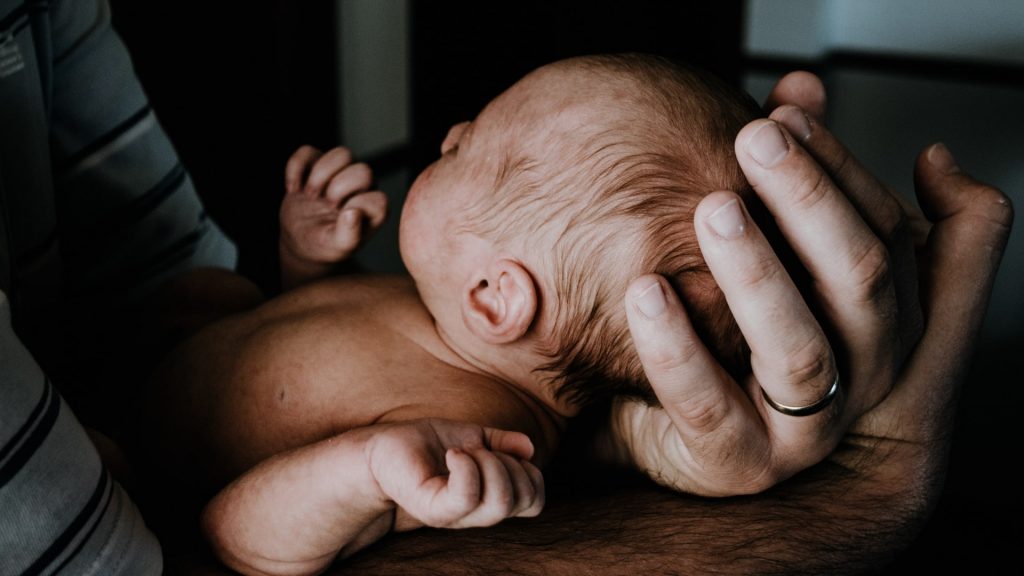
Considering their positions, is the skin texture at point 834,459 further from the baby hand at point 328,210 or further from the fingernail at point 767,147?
the baby hand at point 328,210

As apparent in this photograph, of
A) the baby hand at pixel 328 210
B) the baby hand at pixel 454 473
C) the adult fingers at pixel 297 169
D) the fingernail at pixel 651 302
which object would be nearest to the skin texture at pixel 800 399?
the fingernail at pixel 651 302

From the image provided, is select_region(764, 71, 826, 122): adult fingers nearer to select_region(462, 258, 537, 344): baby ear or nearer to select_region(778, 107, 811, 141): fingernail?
select_region(778, 107, 811, 141): fingernail

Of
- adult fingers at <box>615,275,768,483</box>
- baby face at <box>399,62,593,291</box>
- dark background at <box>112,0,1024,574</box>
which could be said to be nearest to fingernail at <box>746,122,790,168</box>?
adult fingers at <box>615,275,768,483</box>

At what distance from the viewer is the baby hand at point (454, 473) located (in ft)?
2.10

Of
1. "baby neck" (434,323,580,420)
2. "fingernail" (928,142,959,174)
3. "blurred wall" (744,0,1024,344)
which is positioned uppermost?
"fingernail" (928,142,959,174)

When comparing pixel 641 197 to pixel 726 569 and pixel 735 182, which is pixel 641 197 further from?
pixel 726 569

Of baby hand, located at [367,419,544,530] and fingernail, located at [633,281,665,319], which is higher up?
fingernail, located at [633,281,665,319]

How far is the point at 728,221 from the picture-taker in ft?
2.16

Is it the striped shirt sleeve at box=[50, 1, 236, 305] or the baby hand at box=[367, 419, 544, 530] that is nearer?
the baby hand at box=[367, 419, 544, 530]

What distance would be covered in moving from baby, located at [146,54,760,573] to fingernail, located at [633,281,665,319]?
0.12m

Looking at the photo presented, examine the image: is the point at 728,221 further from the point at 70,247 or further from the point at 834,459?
the point at 70,247

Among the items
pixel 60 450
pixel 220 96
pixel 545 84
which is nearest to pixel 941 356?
pixel 545 84

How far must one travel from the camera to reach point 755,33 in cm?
499

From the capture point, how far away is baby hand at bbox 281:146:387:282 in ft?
3.55
